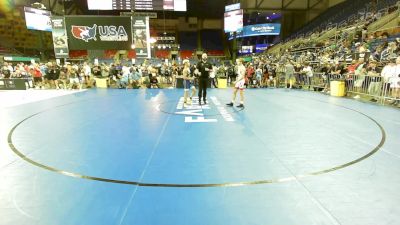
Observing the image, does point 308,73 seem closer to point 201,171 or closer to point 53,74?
point 201,171

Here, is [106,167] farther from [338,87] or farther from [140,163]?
[338,87]

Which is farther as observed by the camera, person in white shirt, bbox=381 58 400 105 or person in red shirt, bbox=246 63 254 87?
person in red shirt, bbox=246 63 254 87

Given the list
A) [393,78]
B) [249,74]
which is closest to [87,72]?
[249,74]

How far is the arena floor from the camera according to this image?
104 inches

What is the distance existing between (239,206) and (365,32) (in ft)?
59.2

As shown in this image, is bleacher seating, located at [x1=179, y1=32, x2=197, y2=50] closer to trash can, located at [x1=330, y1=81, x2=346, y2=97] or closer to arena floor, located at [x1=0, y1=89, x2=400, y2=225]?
trash can, located at [x1=330, y1=81, x2=346, y2=97]

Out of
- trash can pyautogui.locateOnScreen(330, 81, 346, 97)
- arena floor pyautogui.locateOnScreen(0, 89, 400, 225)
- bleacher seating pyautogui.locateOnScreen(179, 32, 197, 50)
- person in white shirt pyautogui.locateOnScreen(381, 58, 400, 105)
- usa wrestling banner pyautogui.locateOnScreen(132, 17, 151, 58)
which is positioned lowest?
arena floor pyautogui.locateOnScreen(0, 89, 400, 225)

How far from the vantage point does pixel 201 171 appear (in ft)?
12.0

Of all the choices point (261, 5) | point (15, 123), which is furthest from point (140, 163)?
point (261, 5)

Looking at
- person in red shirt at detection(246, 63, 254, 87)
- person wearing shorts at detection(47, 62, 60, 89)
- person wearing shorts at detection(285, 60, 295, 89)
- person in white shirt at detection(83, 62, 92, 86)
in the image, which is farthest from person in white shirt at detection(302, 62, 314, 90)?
person wearing shorts at detection(47, 62, 60, 89)

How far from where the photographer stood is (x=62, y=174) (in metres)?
3.56

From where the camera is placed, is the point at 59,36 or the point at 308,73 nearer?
the point at 308,73

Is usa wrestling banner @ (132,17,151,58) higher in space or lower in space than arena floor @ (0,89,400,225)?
higher

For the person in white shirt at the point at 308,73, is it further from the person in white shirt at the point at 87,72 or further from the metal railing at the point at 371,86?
the person in white shirt at the point at 87,72
